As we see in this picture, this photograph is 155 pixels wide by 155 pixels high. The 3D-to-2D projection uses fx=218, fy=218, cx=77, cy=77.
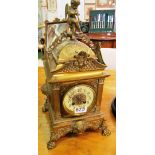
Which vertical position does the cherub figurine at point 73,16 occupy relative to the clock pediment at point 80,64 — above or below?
above

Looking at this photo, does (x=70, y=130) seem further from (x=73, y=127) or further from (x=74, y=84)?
(x=74, y=84)

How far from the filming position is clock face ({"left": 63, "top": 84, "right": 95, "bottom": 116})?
66 centimetres

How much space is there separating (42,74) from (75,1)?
633 millimetres

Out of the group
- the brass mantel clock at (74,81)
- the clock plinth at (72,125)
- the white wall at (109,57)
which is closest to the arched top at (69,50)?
the brass mantel clock at (74,81)

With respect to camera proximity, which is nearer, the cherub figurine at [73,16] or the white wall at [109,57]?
the cherub figurine at [73,16]

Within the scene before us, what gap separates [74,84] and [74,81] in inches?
0.5

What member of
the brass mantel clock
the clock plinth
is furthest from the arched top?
the clock plinth

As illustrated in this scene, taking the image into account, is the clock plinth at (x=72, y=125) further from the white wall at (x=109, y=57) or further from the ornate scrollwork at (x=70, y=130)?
the white wall at (x=109, y=57)

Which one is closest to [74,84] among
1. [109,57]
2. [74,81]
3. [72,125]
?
[74,81]

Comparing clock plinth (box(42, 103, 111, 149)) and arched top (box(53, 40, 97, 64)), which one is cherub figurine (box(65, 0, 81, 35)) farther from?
clock plinth (box(42, 103, 111, 149))

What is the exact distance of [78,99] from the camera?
26.6 inches

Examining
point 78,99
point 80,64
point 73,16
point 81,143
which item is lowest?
point 81,143

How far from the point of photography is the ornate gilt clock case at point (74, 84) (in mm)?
635
